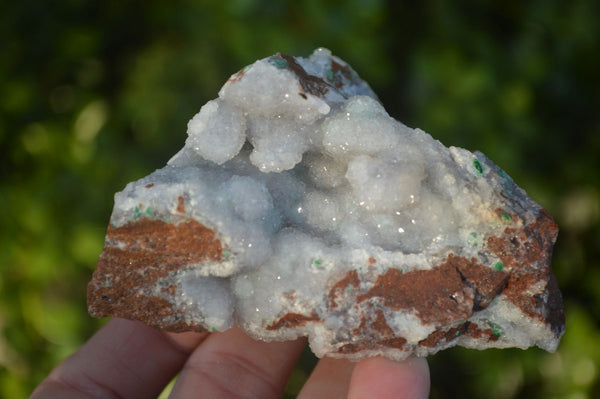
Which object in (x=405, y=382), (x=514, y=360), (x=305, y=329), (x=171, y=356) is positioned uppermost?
(x=305, y=329)

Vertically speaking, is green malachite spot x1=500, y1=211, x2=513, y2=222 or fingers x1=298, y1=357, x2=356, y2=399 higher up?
green malachite spot x1=500, y1=211, x2=513, y2=222

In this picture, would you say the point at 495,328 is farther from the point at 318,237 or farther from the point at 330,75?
the point at 330,75

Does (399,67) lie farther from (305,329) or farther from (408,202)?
(305,329)

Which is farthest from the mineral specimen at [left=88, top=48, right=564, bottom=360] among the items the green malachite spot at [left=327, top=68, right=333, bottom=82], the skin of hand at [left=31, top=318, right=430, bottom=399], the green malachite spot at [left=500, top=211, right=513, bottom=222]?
the skin of hand at [left=31, top=318, right=430, bottom=399]

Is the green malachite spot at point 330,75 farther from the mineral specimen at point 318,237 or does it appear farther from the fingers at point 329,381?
the fingers at point 329,381

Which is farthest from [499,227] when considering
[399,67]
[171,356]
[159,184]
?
[399,67]

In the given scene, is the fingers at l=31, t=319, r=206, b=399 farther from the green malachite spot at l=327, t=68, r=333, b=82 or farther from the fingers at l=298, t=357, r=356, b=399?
Result: the green malachite spot at l=327, t=68, r=333, b=82

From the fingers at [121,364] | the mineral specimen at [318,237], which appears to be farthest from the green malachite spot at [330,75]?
the fingers at [121,364]
